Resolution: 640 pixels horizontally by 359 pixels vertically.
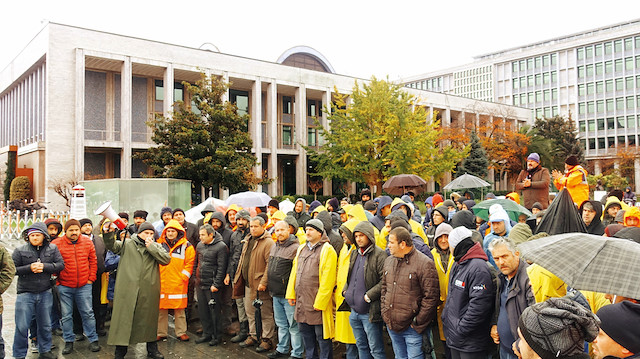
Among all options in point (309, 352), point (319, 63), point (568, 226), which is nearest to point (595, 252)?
point (568, 226)

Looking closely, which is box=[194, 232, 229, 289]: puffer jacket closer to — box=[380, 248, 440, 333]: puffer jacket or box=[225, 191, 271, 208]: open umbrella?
box=[380, 248, 440, 333]: puffer jacket

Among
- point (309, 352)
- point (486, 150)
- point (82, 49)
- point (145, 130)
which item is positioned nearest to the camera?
point (309, 352)

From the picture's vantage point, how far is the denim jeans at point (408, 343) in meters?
4.98

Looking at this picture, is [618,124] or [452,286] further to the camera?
[618,124]

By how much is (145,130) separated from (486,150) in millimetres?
30269

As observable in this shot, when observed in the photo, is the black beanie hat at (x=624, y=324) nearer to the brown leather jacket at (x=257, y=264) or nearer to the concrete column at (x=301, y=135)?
the brown leather jacket at (x=257, y=264)

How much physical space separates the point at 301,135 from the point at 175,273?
2977 centimetres

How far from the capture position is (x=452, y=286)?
4.60 m

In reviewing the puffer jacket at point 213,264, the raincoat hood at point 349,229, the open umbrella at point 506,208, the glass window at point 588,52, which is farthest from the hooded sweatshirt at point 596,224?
the glass window at point 588,52

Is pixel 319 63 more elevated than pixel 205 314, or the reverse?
pixel 319 63

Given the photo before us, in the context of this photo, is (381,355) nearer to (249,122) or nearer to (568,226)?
(568,226)

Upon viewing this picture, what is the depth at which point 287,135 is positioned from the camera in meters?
38.7

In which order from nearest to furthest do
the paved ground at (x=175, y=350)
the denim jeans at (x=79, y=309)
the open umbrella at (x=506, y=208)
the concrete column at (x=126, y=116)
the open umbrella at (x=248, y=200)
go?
the paved ground at (x=175, y=350)
the denim jeans at (x=79, y=309)
the open umbrella at (x=506, y=208)
the open umbrella at (x=248, y=200)
the concrete column at (x=126, y=116)

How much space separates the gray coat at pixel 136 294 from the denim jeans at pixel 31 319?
977mm
